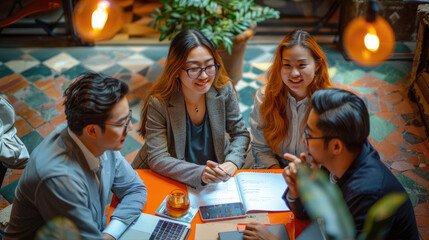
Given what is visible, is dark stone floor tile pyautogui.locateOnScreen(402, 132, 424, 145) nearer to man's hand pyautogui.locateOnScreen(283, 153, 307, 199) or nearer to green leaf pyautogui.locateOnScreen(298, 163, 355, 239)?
man's hand pyautogui.locateOnScreen(283, 153, 307, 199)

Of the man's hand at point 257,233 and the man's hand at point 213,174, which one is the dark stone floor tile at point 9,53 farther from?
the man's hand at point 257,233

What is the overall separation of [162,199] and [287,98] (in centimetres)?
105

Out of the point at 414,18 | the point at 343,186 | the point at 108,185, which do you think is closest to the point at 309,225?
the point at 343,186

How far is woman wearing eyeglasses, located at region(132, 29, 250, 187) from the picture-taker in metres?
2.32

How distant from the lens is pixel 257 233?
183 cm

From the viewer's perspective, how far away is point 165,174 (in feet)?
7.54

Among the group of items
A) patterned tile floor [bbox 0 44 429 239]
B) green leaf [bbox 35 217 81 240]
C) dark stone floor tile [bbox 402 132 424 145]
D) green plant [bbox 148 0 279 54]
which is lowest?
dark stone floor tile [bbox 402 132 424 145]

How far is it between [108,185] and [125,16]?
4.51m

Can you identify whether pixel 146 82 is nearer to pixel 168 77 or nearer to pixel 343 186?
pixel 168 77

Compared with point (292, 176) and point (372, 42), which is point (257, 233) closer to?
point (292, 176)

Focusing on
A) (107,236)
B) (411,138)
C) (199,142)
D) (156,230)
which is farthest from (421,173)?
(107,236)

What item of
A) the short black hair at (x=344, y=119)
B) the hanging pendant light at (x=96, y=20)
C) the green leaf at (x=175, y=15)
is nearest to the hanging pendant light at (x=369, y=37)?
the short black hair at (x=344, y=119)

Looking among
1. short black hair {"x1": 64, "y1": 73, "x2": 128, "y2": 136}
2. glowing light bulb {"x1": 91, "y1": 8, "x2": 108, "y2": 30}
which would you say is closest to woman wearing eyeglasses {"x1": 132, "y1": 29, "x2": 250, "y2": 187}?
short black hair {"x1": 64, "y1": 73, "x2": 128, "y2": 136}

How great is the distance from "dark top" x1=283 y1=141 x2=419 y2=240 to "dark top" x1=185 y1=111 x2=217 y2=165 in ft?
3.55
